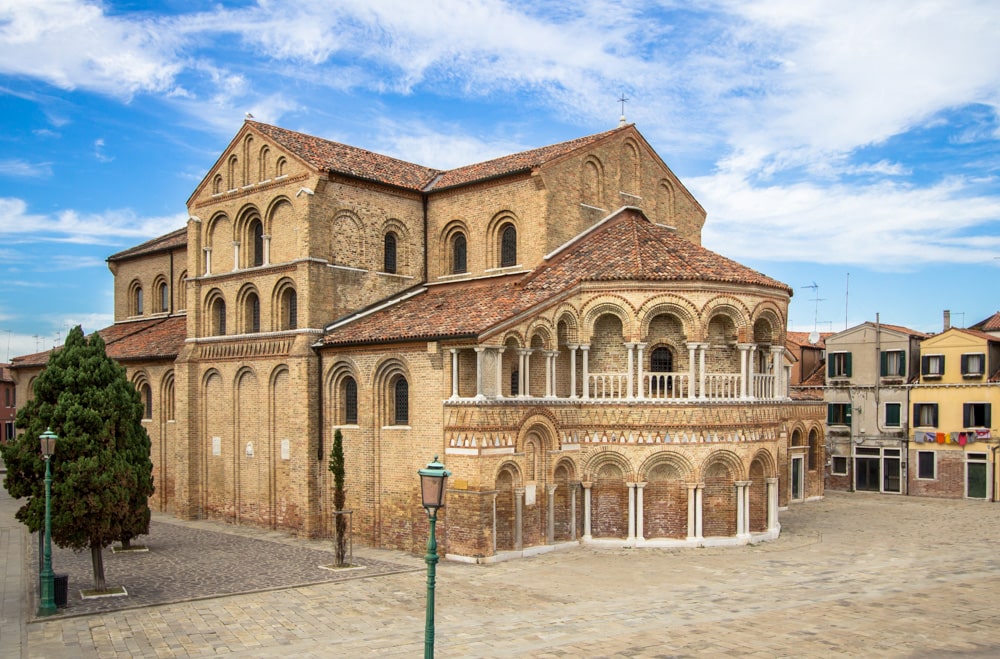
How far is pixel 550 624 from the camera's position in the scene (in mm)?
17484

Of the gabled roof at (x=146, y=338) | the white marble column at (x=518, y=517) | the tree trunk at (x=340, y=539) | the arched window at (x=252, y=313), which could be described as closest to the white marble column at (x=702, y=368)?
the white marble column at (x=518, y=517)

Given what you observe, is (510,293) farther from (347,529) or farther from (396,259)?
(347,529)

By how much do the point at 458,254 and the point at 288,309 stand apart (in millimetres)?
6203

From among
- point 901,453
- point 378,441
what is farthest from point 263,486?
point 901,453

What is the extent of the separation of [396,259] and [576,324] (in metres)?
8.18

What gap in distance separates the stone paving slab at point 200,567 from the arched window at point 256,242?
30.9 feet

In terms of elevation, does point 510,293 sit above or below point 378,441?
above

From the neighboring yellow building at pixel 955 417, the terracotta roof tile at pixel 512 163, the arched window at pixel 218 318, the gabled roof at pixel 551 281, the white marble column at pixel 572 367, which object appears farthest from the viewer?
the neighboring yellow building at pixel 955 417

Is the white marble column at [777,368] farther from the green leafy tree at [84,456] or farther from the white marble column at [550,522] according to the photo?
the green leafy tree at [84,456]

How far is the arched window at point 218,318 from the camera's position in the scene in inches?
1297


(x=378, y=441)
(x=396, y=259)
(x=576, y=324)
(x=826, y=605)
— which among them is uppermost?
(x=396, y=259)

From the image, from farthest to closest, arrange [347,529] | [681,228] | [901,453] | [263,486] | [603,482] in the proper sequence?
1. [901,453]
2. [681,228]
3. [263,486]
4. [603,482]
5. [347,529]

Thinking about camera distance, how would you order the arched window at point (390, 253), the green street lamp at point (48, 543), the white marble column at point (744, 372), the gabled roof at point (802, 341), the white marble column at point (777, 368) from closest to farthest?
the green street lamp at point (48, 543) → the white marble column at point (744, 372) → the white marble column at point (777, 368) → the arched window at point (390, 253) → the gabled roof at point (802, 341)

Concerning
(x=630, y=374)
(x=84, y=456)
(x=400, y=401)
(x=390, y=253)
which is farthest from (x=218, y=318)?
(x=630, y=374)
